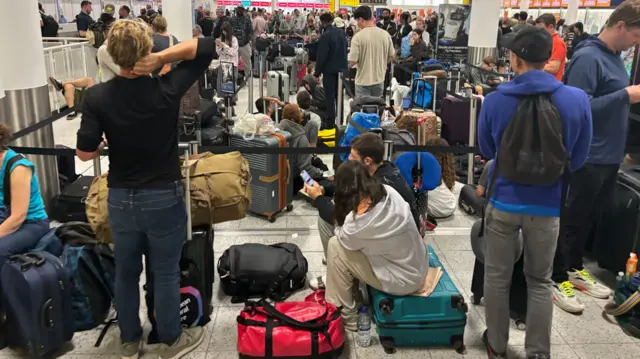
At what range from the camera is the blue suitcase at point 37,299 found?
2.88 m

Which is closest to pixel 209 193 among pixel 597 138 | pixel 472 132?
pixel 597 138

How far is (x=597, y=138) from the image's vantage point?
3.50 m

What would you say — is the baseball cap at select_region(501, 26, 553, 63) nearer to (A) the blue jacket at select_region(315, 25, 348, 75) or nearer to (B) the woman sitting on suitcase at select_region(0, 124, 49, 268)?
(B) the woman sitting on suitcase at select_region(0, 124, 49, 268)

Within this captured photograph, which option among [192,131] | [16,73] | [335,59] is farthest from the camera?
[335,59]

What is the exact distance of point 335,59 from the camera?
8461 millimetres

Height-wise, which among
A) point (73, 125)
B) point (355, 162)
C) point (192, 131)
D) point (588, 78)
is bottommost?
point (73, 125)

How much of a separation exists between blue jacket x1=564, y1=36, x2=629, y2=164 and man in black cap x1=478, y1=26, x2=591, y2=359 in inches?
32.7

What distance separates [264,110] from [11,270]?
3.57 m

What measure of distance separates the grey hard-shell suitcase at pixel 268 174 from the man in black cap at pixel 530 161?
96.0 inches

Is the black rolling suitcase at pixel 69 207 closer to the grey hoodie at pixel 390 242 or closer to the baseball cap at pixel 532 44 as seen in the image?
the grey hoodie at pixel 390 242

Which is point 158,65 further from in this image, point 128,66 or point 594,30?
point 594,30

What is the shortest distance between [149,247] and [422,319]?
1519 mm

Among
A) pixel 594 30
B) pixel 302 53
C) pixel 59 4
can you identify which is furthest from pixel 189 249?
pixel 594 30

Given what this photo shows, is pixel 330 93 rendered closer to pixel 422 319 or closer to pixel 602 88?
pixel 602 88
